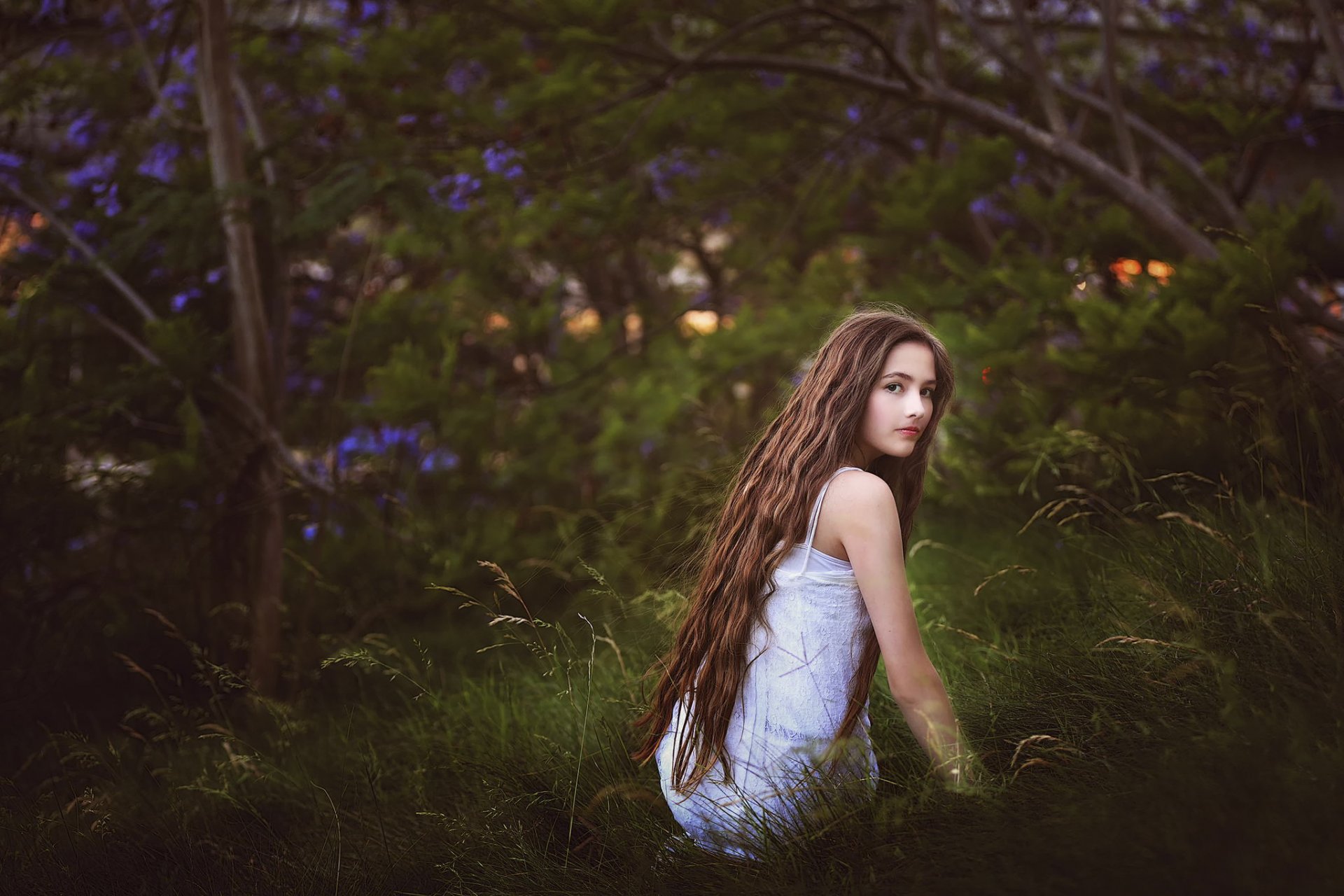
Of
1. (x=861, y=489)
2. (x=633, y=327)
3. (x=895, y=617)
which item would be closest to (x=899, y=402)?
(x=861, y=489)

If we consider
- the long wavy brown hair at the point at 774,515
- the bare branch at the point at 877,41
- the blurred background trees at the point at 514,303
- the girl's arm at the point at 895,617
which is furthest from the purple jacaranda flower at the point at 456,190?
the girl's arm at the point at 895,617

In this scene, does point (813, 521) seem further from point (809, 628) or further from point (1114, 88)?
point (1114, 88)

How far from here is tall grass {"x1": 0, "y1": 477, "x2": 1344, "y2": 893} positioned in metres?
1.37

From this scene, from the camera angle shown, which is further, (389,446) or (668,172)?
(668,172)

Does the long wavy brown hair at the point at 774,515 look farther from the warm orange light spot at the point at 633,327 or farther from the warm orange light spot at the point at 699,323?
the warm orange light spot at the point at 633,327

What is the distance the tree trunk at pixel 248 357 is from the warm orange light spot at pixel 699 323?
9.44ft

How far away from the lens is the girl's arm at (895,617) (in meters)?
1.71

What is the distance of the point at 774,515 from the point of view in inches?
75.9

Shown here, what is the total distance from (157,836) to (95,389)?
74.2 inches

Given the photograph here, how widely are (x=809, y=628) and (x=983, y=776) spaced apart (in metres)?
0.41

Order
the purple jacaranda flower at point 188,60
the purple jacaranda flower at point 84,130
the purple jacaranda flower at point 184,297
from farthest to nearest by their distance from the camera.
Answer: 1. the purple jacaranda flower at point 188,60
2. the purple jacaranda flower at point 84,130
3. the purple jacaranda flower at point 184,297

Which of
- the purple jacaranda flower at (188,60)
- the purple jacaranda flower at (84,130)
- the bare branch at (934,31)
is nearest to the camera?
the bare branch at (934,31)

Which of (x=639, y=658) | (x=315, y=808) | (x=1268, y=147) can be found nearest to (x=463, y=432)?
(x=639, y=658)

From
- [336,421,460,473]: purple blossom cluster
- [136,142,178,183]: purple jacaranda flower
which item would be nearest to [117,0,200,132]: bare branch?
[136,142,178,183]: purple jacaranda flower
